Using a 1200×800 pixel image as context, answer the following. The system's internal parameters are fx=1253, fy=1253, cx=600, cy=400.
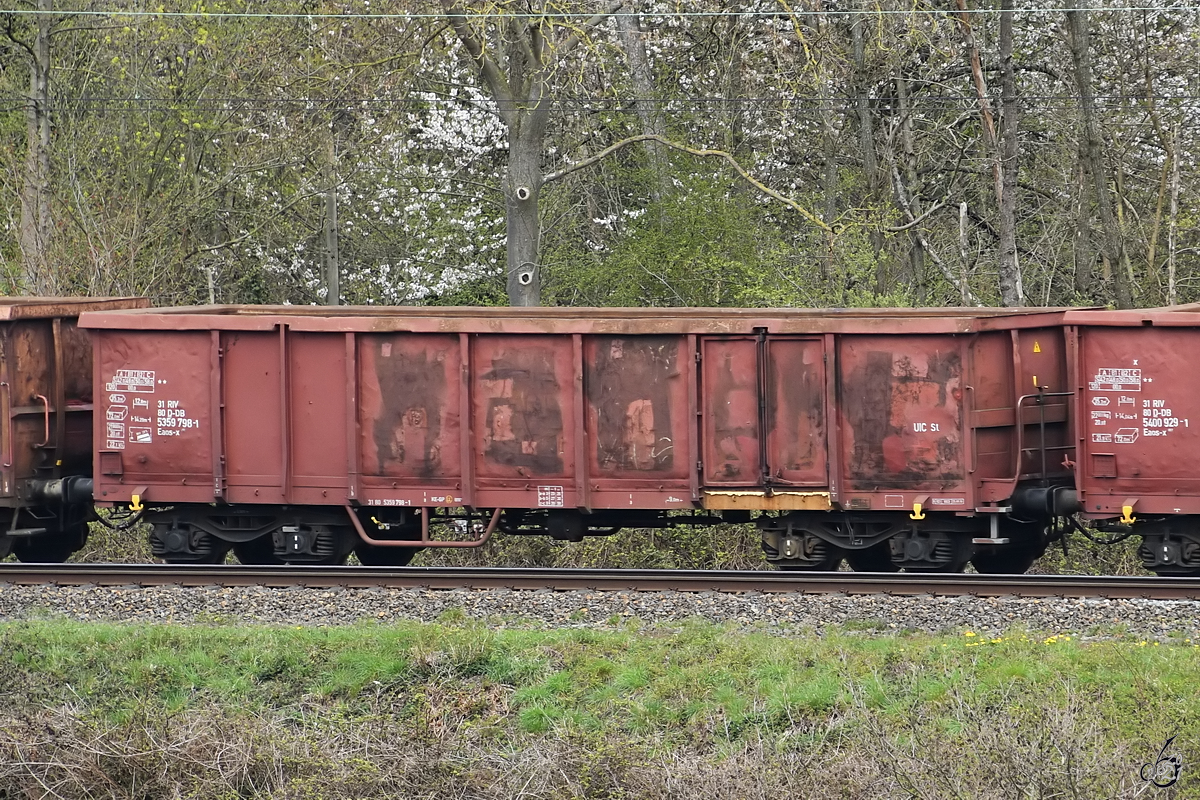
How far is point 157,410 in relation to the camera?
12.9 meters

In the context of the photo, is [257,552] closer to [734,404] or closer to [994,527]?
[734,404]

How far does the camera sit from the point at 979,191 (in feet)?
79.3

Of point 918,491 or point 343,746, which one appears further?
point 918,491

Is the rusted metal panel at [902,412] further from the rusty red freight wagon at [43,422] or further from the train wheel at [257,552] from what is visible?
the rusty red freight wagon at [43,422]

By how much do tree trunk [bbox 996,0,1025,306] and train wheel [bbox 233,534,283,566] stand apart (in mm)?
10743

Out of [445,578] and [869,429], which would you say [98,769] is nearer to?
[445,578]

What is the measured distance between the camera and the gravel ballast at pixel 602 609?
33.7 ft

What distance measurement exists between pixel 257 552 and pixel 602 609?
15.8 feet

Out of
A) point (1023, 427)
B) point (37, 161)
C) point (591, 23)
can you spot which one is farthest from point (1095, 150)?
point (37, 161)

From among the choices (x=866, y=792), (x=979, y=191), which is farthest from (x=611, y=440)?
(x=979, y=191)

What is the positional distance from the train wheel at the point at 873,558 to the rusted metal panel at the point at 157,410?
6721 mm

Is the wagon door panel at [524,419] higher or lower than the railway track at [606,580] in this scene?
higher

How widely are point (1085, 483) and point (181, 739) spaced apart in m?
8.49

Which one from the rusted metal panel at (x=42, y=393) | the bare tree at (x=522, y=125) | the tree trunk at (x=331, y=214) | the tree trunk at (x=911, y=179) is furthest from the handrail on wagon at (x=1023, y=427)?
the tree trunk at (x=331, y=214)
